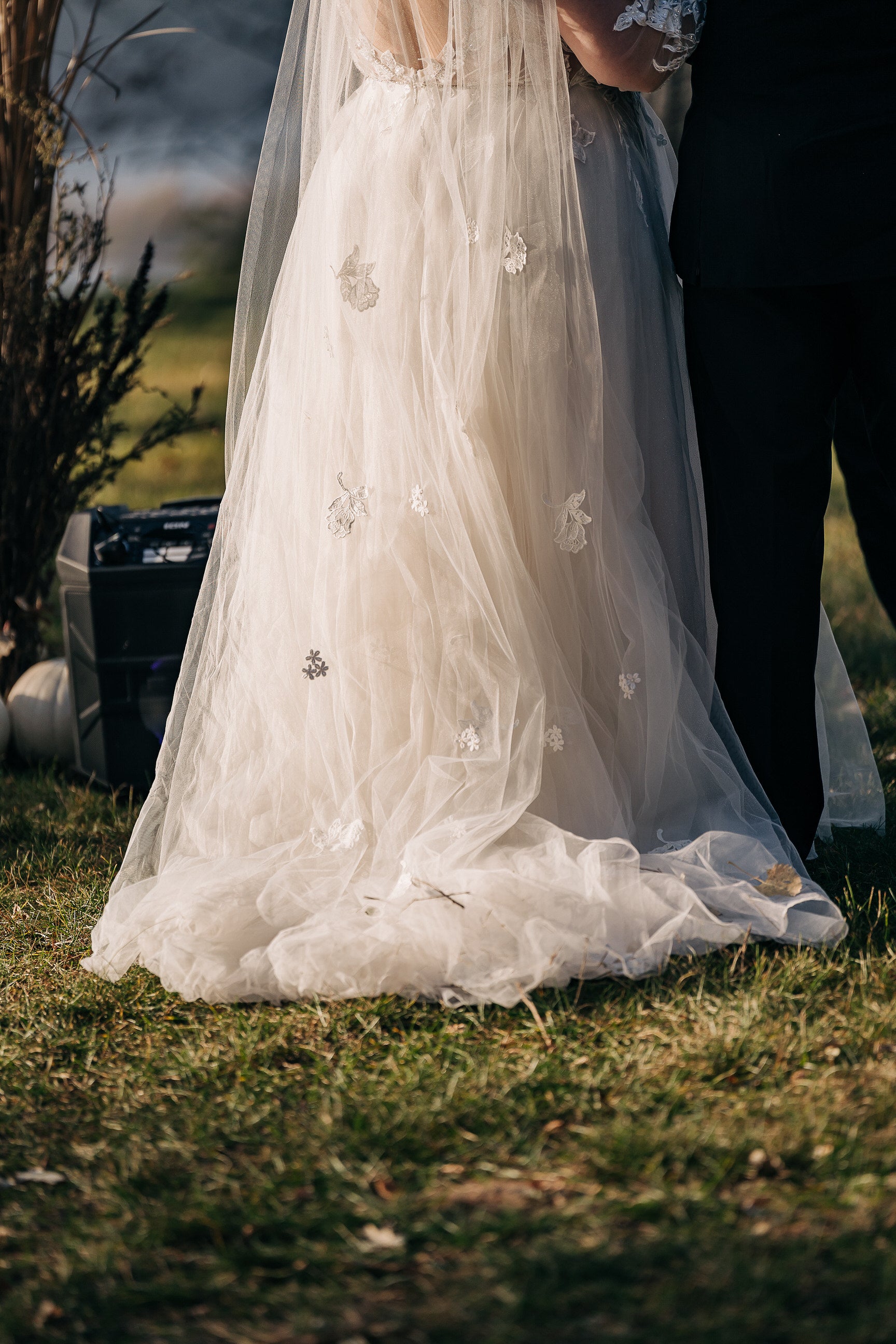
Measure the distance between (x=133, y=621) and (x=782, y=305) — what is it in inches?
69.1

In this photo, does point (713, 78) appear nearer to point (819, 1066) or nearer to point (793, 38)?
point (793, 38)

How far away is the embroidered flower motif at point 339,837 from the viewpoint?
1.87 m

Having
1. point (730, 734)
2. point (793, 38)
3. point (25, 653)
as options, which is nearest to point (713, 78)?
point (793, 38)

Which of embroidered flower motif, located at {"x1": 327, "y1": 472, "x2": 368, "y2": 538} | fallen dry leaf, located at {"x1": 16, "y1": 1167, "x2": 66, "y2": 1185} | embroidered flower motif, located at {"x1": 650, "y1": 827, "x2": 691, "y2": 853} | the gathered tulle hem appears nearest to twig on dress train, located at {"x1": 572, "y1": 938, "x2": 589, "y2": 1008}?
the gathered tulle hem

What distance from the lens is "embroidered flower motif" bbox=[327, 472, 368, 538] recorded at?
196 centimetres

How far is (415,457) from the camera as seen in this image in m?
1.93

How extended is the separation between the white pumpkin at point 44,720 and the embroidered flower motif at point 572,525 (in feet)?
5.72

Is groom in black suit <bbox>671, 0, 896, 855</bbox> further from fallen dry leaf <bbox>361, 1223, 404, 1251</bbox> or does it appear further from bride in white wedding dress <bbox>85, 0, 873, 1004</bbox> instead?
fallen dry leaf <bbox>361, 1223, 404, 1251</bbox>

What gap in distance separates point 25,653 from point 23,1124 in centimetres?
232

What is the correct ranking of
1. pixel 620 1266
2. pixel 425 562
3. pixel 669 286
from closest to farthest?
pixel 620 1266, pixel 425 562, pixel 669 286

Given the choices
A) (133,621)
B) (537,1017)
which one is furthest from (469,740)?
(133,621)

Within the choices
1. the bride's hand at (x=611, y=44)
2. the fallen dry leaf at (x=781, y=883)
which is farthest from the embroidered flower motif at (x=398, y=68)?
the fallen dry leaf at (x=781, y=883)

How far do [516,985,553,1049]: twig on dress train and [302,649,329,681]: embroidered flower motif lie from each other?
629mm

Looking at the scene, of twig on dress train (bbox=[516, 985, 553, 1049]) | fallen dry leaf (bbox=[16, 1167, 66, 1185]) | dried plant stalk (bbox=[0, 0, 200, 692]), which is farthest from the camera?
dried plant stalk (bbox=[0, 0, 200, 692])
